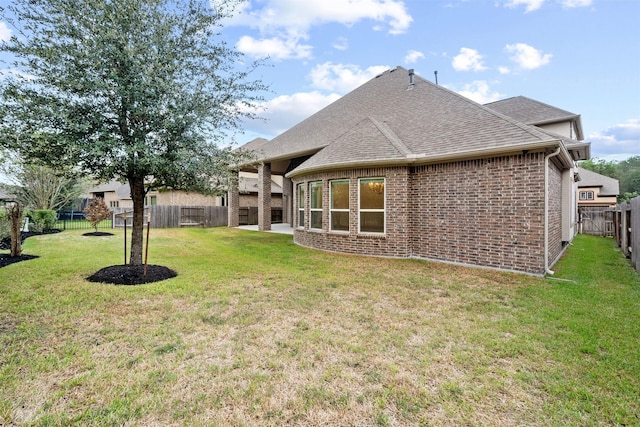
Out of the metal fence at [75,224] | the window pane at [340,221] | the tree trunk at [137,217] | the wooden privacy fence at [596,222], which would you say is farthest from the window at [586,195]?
the metal fence at [75,224]

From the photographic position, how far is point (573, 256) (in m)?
9.79

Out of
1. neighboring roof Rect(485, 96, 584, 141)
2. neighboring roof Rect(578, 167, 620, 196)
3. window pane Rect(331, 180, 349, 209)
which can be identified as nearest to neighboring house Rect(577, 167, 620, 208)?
neighboring roof Rect(578, 167, 620, 196)

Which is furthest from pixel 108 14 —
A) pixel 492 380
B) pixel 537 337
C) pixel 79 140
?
pixel 537 337

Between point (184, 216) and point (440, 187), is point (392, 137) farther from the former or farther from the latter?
point (184, 216)

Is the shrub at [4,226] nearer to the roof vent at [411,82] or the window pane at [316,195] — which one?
the window pane at [316,195]

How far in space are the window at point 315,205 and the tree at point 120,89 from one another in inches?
188

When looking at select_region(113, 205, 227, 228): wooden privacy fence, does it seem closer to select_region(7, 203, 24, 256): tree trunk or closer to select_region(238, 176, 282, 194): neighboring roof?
select_region(238, 176, 282, 194): neighboring roof

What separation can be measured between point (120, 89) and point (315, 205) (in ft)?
22.8

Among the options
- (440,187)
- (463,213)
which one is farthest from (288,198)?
(463,213)

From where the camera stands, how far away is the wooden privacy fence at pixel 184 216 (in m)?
20.5

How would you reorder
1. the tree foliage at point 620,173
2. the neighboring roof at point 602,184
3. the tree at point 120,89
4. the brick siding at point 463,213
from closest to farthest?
the tree at point 120,89, the brick siding at point 463,213, the neighboring roof at point 602,184, the tree foliage at point 620,173

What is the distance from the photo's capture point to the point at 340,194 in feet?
33.0

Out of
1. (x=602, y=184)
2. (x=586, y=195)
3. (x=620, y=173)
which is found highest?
(x=620, y=173)

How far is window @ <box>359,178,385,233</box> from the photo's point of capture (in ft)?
30.3
